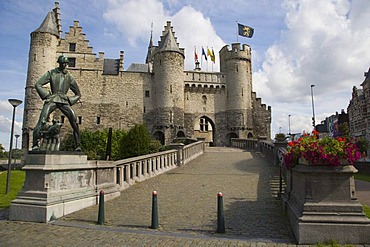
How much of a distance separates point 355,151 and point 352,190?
0.64 metres

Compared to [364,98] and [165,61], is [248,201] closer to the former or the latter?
[165,61]

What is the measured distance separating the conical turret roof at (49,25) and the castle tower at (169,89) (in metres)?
13.6

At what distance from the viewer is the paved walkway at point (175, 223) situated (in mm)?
4719

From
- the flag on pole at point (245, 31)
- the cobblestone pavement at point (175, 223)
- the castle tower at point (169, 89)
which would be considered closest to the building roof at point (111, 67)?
the castle tower at point (169, 89)

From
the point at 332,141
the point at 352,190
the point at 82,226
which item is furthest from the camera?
the point at 82,226

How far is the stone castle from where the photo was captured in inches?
1442

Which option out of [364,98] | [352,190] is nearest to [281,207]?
[352,190]

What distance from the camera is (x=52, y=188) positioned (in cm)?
628

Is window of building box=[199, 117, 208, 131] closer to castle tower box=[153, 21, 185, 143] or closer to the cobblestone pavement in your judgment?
castle tower box=[153, 21, 185, 143]

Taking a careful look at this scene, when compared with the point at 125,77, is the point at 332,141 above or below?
below

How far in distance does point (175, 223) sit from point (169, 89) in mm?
33305

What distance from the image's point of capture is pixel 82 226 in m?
5.56

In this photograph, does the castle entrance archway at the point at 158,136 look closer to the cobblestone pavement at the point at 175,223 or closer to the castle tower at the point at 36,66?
the castle tower at the point at 36,66

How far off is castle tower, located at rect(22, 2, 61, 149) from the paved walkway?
100ft
